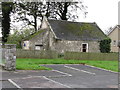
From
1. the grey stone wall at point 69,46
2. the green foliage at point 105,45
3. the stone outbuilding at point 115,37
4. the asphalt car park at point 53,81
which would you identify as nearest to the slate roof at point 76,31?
the grey stone wall at point 69,46

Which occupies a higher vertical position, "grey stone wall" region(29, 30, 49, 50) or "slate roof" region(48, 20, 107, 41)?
"slate roof" region(48, 20, 107, 41)

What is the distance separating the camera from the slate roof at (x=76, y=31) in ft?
114

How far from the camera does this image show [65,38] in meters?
33.9

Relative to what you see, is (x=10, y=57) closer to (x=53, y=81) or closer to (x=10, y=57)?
(x=10, y=57)

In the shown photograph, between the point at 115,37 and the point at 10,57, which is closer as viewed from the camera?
the point at 10,57

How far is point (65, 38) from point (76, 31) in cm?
340

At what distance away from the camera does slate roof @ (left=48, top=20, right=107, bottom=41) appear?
3475cm

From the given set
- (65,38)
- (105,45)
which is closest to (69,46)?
(65,38)

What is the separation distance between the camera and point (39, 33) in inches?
1447

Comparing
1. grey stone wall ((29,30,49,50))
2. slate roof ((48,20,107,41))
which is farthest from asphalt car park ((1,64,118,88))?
grey stone wall ((29,30,49,50))

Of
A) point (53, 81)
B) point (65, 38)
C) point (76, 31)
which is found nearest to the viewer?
point (53, 81)

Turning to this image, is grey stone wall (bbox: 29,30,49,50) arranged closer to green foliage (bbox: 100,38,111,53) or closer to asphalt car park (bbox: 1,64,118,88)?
green foliage (bbox: 100,38,111,53)

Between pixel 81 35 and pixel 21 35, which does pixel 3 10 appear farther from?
pixel 81 35

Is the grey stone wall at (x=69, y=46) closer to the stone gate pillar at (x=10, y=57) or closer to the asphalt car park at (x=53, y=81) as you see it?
the stone gate pillar at (x=10, y=57)
